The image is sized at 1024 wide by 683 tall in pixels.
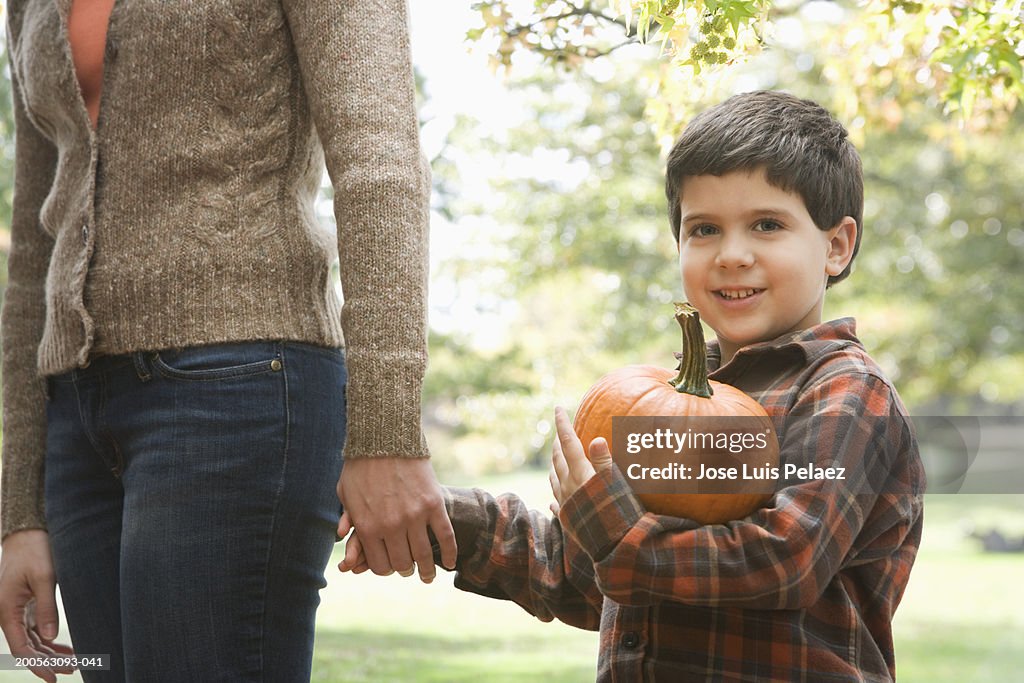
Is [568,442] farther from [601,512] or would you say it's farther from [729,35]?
[729,35]

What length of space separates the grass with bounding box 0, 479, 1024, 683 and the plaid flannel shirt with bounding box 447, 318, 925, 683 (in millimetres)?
1650

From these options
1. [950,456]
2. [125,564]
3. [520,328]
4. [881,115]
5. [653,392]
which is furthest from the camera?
[520,328]

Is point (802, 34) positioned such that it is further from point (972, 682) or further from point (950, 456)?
point (950, 456)

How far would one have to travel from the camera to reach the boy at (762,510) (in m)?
1.37

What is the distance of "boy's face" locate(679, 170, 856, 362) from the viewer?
160 cm

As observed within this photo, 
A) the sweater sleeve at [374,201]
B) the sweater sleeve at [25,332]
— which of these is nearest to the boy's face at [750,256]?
the sweater sleeve at [374,201]

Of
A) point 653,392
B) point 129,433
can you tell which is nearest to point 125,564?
point 129,433

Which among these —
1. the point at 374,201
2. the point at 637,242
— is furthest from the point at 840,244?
the point at 637,242

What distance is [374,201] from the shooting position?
4.59 ft

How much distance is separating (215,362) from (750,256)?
79cm

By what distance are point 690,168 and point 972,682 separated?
4250 millimetres

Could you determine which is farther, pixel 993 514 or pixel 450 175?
pixel 993 514

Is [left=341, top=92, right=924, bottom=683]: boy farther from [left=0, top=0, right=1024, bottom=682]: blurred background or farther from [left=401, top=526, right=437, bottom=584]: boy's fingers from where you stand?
[left=0, top=0, right=1024, bottom=682]: blurred background

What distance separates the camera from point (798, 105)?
174 centimetres
